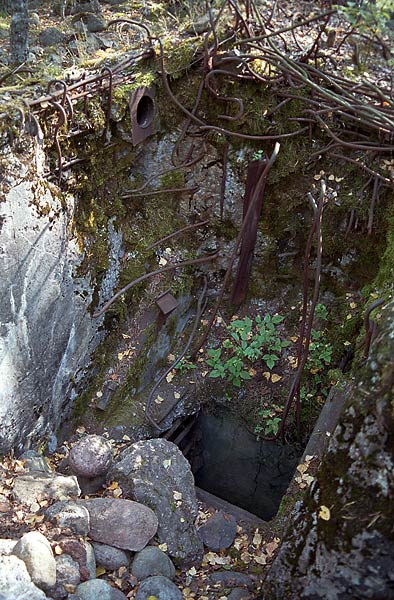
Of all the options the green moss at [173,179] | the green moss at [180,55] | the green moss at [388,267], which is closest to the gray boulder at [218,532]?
the green moss at [388,267]

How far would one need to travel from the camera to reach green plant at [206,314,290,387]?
13.3 feet

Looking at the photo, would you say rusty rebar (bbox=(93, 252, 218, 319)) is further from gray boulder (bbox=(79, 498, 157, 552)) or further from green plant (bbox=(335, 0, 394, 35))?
green plant (bbox=(335, 0, 394, 35))

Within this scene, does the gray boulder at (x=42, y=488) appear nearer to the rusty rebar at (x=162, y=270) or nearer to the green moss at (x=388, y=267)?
the rusty rebar at (x=162, y=270)

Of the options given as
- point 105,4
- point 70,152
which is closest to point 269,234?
point 70,152

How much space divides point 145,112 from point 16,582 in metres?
3.09

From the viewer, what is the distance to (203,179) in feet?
13.7

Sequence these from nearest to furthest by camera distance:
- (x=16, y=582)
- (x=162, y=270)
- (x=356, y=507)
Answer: (x=356, y=507)
(x=16, y=582)
(x=162, y=270)

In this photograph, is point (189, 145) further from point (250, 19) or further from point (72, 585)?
point (72, 585)

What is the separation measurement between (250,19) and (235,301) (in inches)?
89.8

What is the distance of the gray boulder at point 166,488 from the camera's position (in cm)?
285

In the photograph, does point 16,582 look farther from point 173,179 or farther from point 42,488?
point 173,179

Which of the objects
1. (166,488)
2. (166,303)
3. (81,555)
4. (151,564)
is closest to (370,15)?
(166,303)

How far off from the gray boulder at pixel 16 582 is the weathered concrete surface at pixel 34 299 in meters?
0.93

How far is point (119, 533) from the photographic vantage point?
8.64ft
